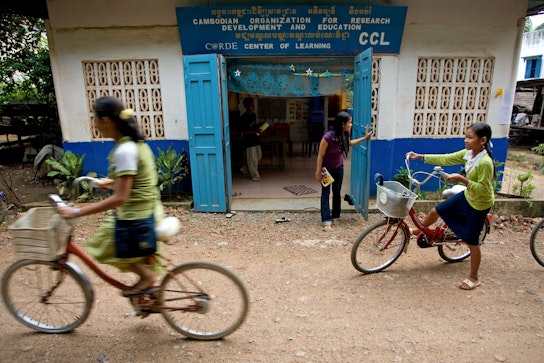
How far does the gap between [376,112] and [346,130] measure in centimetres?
169

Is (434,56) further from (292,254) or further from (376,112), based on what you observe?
(292,254)

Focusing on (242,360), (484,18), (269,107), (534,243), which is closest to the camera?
(242,360)

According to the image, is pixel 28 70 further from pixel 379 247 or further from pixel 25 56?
pixel 379 247

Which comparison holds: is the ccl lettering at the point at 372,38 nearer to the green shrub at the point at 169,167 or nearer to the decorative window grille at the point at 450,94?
the decorative window grille at the point at 450,94

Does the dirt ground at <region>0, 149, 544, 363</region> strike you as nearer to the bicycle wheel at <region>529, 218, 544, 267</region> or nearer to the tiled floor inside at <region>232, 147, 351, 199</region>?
the bicycle wheel at <region>529, 218, 544, 267</region>

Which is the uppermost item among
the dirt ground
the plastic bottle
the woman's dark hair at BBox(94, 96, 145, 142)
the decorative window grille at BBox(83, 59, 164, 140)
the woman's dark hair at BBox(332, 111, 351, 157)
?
the decorative window grille at BBox(83, 59, 164, 140)

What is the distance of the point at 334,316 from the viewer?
3.09 m

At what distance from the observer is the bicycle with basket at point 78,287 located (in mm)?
2457

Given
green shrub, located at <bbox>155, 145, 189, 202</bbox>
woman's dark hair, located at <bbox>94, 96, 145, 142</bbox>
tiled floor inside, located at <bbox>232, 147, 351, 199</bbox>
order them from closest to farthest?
woman's dark hair, located at <bbox>94, 96, 145, 142</bbox>, green shrub, located at <bbox>155, 145, 189, 202</bbox>, tiled floor inside, located at <bbox>232, 147, 351, 199</bbox>

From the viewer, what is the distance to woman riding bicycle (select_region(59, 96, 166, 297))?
7.19 feet

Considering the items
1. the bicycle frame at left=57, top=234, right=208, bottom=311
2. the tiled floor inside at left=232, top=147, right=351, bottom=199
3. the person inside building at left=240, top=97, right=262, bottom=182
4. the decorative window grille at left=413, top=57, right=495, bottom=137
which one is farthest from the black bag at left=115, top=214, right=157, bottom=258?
the decorative window grille at left=413, top=57, right=495, bottom=137

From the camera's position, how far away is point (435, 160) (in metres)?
3.62

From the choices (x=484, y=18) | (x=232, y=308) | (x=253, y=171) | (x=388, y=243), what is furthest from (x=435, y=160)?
(x=253, y=171)

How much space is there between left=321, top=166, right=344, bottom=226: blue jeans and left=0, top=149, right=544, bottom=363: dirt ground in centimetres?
48
